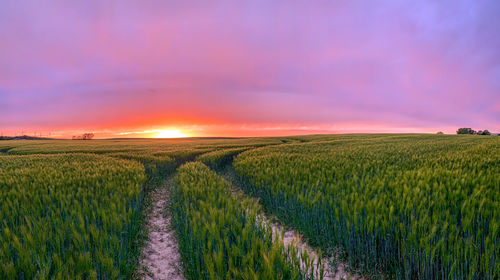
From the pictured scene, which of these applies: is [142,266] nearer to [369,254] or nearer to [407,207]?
[369,254]

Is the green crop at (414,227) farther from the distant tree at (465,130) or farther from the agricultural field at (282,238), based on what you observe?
the distant tree at (465,130)

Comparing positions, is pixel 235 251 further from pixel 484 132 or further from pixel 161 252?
pixel 484 132

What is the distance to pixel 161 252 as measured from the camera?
532cm

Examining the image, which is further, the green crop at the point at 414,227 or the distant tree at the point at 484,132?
the distant tree at the point at 484,132

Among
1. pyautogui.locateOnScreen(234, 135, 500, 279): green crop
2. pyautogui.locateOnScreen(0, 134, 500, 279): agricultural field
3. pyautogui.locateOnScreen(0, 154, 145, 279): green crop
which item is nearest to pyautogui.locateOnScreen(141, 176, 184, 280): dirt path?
pyautogui.locateOnScreen(0, 134, 500, 279): agricultural field

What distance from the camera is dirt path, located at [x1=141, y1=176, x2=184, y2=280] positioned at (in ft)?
14.5

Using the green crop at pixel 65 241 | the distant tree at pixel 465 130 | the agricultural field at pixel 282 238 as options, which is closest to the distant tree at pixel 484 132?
the distant tree at pixel 465 130

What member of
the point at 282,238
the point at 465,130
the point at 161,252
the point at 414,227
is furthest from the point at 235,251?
the point at 465,130

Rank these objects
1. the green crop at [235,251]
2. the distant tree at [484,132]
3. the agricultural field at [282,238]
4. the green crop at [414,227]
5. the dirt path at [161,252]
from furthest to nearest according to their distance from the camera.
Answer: the distant tree at [484,132], the dirt path at [161,252], the green crop at [414,227], the agricultural field at [282,238], the green crop at [235,251]

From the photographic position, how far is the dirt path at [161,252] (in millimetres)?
4414

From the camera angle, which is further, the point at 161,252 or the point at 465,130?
the point at 465,130

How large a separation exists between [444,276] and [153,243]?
5773mm

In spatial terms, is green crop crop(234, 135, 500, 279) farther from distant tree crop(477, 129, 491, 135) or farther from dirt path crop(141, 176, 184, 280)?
distant tree crop(477, 129, 491, 135)

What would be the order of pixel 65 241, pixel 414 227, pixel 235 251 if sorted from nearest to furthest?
pixel 235 251
pixel 414 227
pixel 65 241
